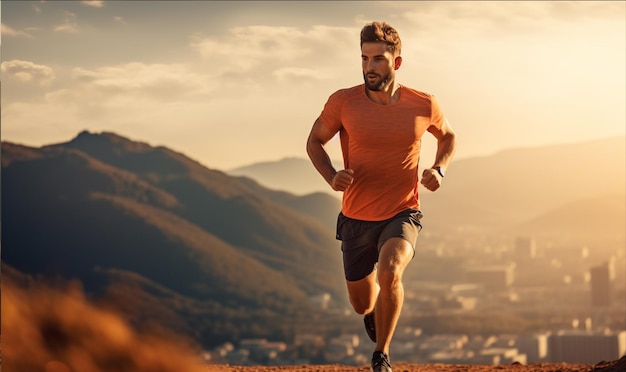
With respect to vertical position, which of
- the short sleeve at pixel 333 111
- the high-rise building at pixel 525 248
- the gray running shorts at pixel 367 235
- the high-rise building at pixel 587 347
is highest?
the high-rise building at pixel 525 248

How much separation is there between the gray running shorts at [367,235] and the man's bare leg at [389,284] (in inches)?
3.3

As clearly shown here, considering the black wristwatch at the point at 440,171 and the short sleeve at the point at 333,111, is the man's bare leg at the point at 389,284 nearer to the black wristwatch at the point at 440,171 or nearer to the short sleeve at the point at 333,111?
the black wristwatch at the point at 440,171

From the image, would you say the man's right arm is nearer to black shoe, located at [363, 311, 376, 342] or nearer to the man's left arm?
the man's left arm

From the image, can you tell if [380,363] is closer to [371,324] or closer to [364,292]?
[364,292]

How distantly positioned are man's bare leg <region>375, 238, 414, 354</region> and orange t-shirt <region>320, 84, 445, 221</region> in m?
0.31

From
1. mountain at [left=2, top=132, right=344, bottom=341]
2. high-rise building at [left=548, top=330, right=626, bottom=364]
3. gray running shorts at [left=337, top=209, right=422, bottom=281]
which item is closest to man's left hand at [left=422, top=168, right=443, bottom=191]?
gray running shorts at [left=337, top=209, right=422, bottom=281]

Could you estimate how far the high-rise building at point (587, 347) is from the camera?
6462 centimetres

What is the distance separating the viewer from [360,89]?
7.37 m

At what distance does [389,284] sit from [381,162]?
82cm

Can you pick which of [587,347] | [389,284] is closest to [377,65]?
[389,284]

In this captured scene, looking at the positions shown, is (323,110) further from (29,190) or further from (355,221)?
(29,190)

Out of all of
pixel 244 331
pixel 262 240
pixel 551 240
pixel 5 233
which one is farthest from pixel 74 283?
pixel 551 240

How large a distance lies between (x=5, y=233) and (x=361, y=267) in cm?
15448

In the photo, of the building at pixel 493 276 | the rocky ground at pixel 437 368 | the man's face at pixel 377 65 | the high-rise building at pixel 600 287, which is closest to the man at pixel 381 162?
the man's face at pixel 377 65
